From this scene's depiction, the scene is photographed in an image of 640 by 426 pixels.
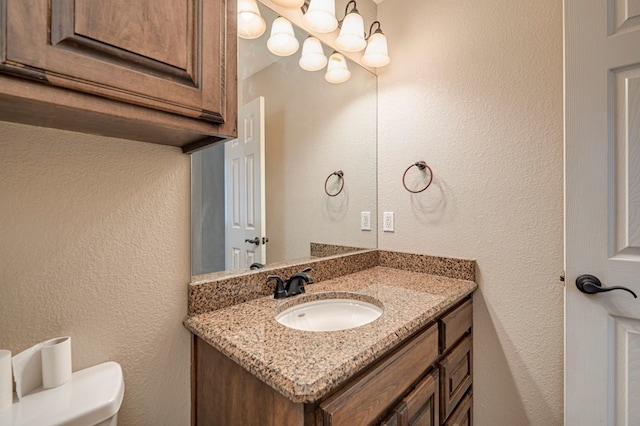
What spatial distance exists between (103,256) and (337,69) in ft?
4.77

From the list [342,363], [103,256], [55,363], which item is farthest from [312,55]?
[55,363]

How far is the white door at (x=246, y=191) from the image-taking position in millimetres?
1202

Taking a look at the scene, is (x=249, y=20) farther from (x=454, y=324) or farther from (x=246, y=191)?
(x=454, y=324)

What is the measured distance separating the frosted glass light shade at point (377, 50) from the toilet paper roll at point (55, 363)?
174 centimetres

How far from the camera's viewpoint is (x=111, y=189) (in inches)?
33.1

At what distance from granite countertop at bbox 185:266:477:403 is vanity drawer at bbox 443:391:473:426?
20.0 inches

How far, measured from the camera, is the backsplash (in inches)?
40.3

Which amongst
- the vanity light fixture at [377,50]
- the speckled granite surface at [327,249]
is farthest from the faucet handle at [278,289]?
the vanity light fixture at [377,50]

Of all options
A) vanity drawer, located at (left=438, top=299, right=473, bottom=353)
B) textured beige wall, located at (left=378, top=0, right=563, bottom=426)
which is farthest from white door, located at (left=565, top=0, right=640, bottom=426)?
vanity drawer, located at (left=438, top=299, right=473, bottom=353)

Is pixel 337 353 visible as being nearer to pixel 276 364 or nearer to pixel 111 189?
pixel 276 364

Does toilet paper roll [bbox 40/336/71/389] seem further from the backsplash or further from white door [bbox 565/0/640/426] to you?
white door [bbox 565/0/640/426]

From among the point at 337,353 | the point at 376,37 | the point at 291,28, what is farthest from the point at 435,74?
the point at 337,353

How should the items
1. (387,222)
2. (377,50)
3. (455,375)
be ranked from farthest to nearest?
(387,222)
(377,50)
(455,375)

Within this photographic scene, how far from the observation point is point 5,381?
62cm
